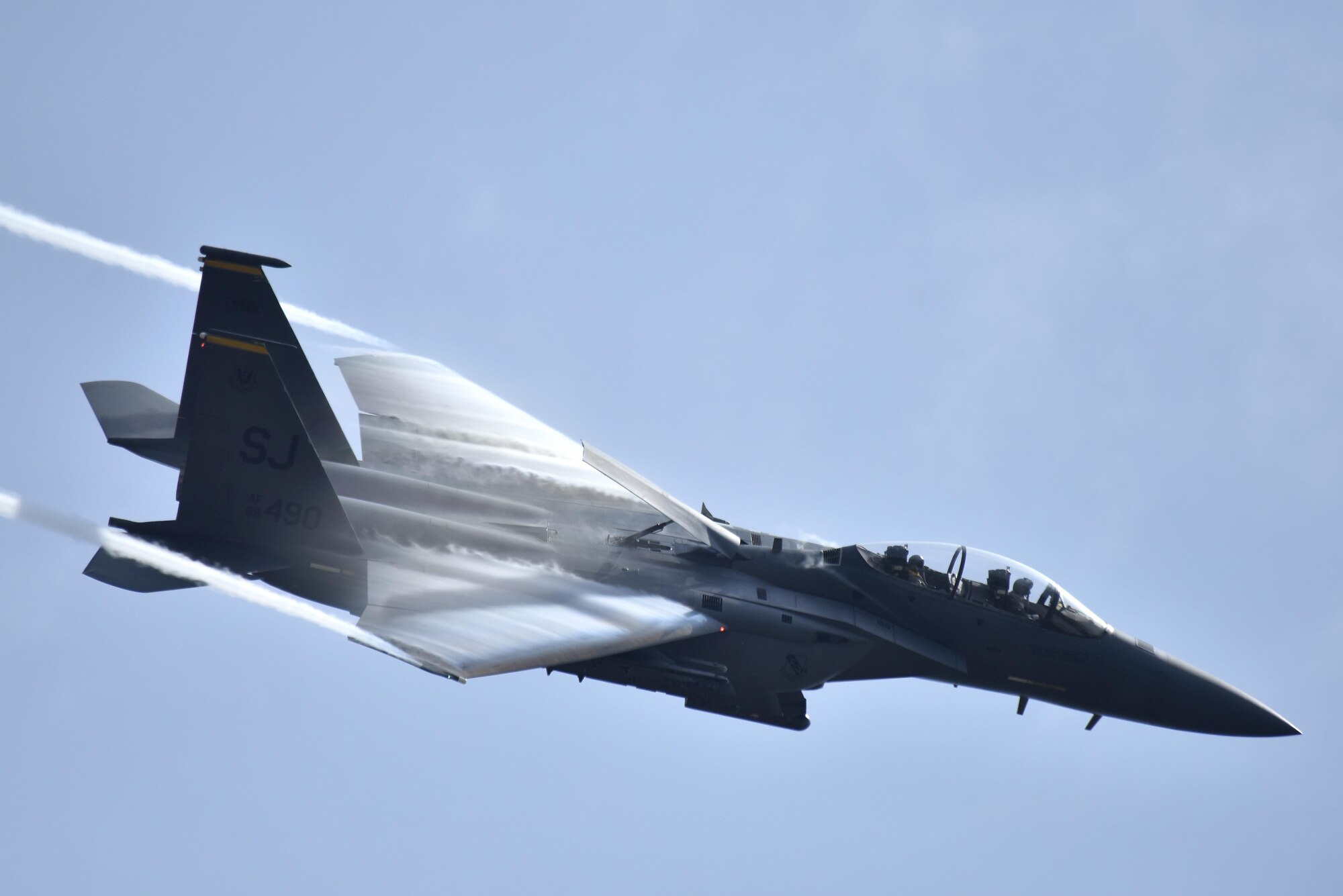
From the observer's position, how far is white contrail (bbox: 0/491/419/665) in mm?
20891

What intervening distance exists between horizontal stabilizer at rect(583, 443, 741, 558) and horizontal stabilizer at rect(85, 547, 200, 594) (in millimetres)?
7261

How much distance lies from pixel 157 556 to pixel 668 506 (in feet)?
28.2

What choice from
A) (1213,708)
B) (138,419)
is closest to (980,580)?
(1213,708)

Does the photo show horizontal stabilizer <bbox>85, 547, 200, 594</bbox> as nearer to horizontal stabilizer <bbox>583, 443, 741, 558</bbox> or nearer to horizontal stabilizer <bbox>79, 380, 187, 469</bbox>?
horizontal stabilizer <bbox>79, 380, 187, 469</bbox>

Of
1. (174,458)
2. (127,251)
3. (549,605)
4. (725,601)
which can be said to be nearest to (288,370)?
(174,458)

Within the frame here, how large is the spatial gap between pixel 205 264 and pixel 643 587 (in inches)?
361

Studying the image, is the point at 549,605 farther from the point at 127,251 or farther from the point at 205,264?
the point at 127,251

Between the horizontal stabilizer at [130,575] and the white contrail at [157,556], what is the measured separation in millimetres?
65

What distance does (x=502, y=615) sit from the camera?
2159 cm

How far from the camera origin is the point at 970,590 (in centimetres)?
2427

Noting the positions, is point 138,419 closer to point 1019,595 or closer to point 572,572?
point 572,572

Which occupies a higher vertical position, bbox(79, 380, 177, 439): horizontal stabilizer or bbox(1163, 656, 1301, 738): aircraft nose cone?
bbox(79, 380, 177, 439): horizontal stabilizer

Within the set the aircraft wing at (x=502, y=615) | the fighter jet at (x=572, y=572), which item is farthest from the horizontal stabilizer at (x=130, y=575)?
the aircraft wing at (x=502, y=615)

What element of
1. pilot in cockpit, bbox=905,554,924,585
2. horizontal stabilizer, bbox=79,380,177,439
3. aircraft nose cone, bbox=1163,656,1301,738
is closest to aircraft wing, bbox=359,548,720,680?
pilot in cockpit, bbox=905,554,924,585
